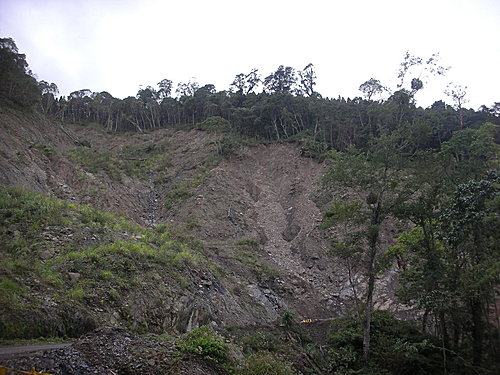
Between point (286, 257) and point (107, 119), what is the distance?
41.5m

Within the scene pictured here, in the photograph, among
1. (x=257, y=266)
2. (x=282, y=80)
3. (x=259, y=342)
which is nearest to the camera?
(x=259, y=342)

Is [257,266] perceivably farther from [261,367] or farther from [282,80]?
[282,80]

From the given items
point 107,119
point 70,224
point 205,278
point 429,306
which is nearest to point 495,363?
point 429,306

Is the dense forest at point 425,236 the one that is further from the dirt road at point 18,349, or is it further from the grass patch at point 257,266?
the dirt road at point 18,349

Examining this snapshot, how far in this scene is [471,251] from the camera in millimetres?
12609

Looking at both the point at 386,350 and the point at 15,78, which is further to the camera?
the point at 15,78

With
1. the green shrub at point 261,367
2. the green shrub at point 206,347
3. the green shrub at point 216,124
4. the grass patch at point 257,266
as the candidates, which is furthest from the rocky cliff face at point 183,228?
the green shrub at point 261,367

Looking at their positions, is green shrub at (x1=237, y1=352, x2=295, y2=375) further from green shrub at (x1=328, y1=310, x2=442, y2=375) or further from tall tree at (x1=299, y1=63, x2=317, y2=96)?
tall tree at (x1=299, y1=63, x2=317, y2=96)

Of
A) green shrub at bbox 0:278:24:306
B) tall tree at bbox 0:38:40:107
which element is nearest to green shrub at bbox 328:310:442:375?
green shrub at bbox 0:278:24:306

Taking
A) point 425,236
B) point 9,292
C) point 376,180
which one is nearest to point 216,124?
point 376,180

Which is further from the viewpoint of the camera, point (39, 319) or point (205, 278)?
point (205, 278)

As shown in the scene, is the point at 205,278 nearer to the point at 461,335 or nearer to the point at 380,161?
the point at 380,161

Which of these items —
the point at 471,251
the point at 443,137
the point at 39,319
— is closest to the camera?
the point at 39,319

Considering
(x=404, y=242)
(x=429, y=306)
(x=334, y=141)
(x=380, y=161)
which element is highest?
(x=334, y=141)
